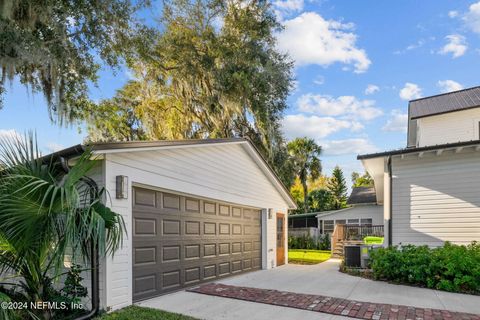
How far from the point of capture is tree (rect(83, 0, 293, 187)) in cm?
1356

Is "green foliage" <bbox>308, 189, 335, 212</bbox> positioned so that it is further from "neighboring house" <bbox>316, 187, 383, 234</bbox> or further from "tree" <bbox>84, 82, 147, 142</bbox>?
"tree" <bbox>84, 82, 147, 142</bbox>

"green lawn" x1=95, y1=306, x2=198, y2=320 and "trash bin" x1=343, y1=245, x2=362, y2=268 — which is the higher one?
"green lawn" x1=95, y1=306, x2=198, y2=320

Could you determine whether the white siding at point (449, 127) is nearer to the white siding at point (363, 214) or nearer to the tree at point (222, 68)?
the tree at point (222, 68)

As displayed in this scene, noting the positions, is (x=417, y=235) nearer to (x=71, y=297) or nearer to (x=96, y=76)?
(x=71, y=297)

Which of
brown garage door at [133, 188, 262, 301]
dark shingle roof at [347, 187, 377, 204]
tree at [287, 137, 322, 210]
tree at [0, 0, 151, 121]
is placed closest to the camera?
brown garage door at [133, 188, 262, 301]

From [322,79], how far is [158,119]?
8573 millimetres

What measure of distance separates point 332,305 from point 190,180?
384cm

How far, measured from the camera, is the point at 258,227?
36.1ft

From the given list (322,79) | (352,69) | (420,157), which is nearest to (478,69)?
(352,69)

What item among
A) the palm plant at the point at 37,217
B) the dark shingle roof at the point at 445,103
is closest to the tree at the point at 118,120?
the palm plant at the point at 37,217

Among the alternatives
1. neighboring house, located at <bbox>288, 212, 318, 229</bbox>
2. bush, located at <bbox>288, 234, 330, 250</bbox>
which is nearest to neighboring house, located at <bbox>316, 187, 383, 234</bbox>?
bush, located at <bbox>288, 234, 330, 250</bbox>

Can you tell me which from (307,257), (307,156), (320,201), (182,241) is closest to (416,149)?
(182,241)

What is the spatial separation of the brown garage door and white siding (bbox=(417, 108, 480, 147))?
828 cm

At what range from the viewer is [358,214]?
21.3 meters
